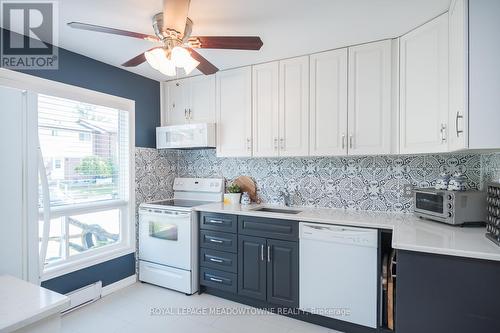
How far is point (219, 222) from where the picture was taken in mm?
2797

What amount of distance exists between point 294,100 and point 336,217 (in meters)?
1.16

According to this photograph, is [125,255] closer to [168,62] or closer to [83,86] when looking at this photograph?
[83,86]

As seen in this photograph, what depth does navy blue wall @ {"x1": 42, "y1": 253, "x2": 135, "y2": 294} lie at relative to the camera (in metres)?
2.47

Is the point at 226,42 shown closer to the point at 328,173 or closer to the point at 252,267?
the point at 328,173

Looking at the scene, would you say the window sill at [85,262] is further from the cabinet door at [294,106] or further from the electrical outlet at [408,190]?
the electrical outlet at [408,190]

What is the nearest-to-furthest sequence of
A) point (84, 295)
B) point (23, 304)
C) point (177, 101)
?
point (23, 304), point (84, 295), point (177, 101)

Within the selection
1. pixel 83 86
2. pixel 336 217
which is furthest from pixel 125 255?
pixel 336 217

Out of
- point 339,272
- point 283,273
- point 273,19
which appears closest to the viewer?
point 273,19

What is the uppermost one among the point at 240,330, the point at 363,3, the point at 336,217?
the point at 363,3

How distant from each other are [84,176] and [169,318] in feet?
5.16

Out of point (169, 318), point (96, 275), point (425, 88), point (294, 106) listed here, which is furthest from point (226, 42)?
point (96, 275)

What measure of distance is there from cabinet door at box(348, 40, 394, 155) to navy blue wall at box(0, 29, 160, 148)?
7.54 feet

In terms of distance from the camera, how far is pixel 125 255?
3.09 m

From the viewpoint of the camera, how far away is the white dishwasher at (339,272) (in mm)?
2121
